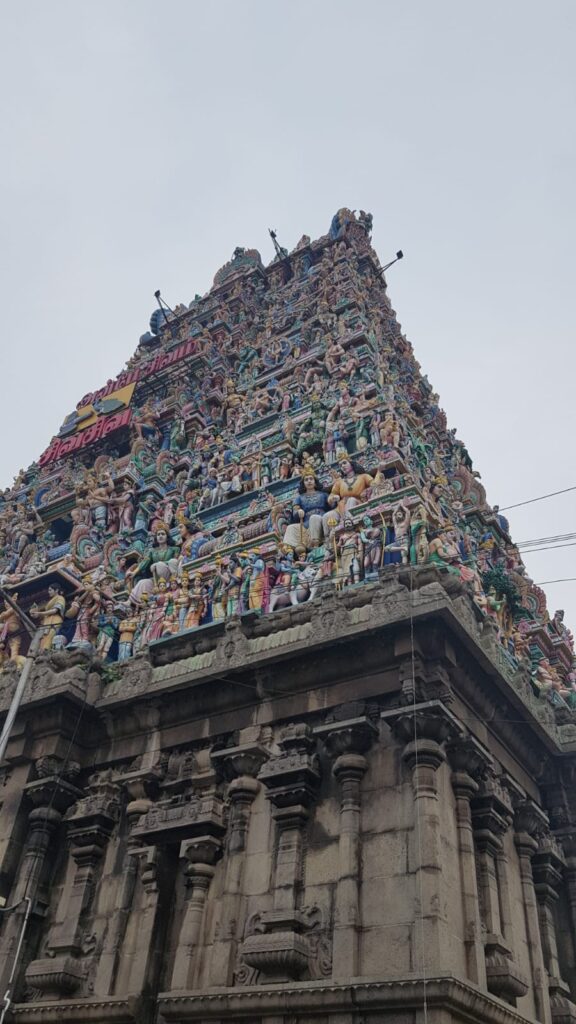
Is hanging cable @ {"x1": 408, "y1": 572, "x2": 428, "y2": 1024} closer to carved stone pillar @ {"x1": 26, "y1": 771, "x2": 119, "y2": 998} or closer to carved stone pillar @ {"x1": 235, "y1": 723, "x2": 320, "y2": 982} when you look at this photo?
carved stone pillar @ {"x1": 235, "y1": 723, "x2": 320, "y2": 982}

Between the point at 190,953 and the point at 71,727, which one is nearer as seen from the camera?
the point at 190,953

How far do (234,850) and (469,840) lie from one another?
12.1 ft

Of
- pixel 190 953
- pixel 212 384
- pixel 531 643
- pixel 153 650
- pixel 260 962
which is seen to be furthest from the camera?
pixel 212 384

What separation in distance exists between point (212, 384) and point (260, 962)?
2498 cm

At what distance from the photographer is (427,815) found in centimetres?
1182

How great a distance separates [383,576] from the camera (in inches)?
575

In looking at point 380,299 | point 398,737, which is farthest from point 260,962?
point 380,299

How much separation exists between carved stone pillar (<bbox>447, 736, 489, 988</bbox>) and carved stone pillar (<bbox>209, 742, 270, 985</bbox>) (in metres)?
3.18

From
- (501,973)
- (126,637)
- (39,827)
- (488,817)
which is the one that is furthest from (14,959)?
(488,817)

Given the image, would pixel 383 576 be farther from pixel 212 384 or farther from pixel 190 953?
pixel 212 384

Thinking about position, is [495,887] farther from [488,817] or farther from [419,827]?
[419,827]

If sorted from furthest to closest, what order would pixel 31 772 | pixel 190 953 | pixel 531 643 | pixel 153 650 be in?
pixel 531 643
pixel 153 650
pixel 31 772
pixel 190 953

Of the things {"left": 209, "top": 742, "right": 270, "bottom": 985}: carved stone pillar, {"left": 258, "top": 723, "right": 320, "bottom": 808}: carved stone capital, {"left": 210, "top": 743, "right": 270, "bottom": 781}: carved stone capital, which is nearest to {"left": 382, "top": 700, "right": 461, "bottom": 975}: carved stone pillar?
{"left": 258, "top": 723, "right": 320, "bottom": 808}: carved stone capital

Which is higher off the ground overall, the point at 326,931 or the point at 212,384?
the point at 212,384
